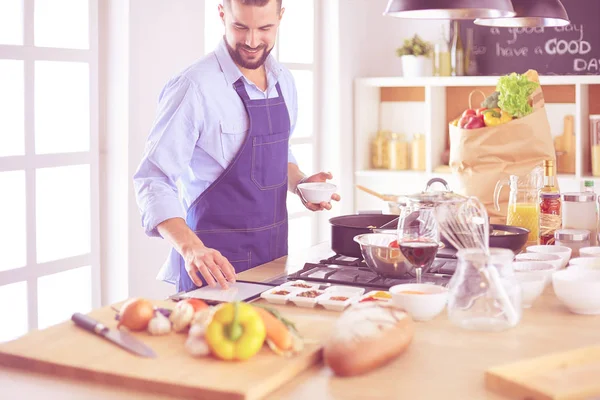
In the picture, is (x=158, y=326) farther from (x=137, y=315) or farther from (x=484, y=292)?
(x=484, y=292)

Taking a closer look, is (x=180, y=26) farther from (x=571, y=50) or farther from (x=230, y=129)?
(x=571, y=50)

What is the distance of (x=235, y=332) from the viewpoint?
153 centimetres

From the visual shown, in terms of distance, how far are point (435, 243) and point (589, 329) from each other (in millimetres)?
407

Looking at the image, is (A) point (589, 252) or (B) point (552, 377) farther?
(A) point (589, 252)

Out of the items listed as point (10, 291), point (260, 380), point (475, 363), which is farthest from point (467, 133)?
point (260, 380)

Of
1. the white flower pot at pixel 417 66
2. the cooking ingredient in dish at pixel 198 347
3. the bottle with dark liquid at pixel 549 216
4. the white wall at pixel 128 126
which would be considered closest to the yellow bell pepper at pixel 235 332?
the cooking ingredient in dish at pixel 198 347

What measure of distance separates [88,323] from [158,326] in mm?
161

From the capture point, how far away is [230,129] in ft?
9.12

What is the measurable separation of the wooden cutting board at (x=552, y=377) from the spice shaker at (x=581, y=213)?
3.89 feet

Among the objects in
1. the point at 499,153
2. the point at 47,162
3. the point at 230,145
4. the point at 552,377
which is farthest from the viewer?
the point at 499,153

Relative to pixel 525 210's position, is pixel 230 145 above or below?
above

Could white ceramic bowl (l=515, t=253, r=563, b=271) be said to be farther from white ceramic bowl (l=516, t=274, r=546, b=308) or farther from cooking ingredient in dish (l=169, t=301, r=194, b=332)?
cooking ingredient in dish (l=169, t=301, r=194, b=332)

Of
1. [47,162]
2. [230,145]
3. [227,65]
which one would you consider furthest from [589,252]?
[47,162]

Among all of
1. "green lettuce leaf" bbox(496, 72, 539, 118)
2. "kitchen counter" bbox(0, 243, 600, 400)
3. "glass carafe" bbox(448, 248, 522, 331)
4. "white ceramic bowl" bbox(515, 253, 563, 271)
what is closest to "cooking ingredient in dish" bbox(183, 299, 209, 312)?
"kitchen counter" bbox(0, 243, 600, 400)
